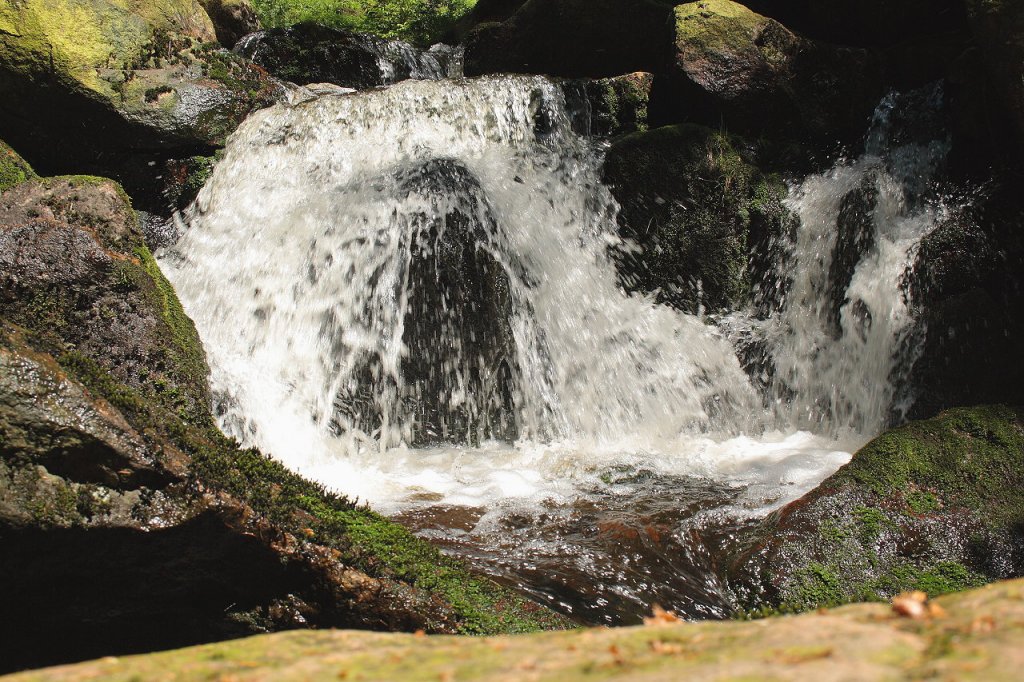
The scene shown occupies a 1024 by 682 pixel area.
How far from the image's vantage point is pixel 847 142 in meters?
9.42

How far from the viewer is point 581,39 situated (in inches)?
449

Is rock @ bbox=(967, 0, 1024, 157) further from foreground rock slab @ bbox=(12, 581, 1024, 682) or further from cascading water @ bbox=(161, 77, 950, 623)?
foreground rock slab @ bbox=(12, 581, 1024, 682)

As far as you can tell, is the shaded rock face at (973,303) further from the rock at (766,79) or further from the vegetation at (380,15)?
the vegetation at (380,15)

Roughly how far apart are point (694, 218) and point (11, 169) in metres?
6.79

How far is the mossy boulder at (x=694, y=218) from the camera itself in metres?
8.92

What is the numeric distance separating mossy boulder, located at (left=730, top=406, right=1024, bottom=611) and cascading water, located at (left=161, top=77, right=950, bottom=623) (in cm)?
84

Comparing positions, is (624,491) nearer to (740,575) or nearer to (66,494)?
(740,575)

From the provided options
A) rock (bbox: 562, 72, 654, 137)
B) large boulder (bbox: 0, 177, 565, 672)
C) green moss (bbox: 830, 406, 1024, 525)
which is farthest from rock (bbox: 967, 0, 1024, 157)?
large boulder (bbox: 0, 177, 565, 672)

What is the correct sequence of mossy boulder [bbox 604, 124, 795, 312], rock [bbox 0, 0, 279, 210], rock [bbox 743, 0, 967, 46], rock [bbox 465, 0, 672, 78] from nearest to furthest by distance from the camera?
1. rock [bbox 0, 0, 279, 210]
2. mossy boulder [bbox 604, 124, 795, 312]
3. rock [bbox 743, 0, 967, 46]
4. rock [bbox 465, 0, 672, 78]

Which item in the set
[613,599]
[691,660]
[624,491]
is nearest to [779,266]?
[624,491]

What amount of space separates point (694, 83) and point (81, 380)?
7.96 m

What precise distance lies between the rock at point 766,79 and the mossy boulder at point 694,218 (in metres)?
0.61

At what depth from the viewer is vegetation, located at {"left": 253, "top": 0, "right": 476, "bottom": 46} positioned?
663 inches

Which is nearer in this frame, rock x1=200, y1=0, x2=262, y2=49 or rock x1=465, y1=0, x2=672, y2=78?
rock x1=465, y1=0, x2=672, y2=78
